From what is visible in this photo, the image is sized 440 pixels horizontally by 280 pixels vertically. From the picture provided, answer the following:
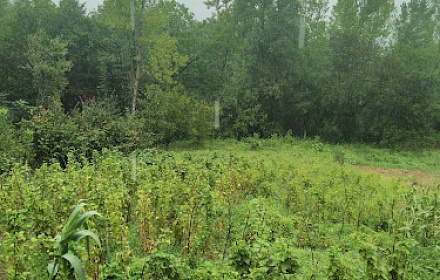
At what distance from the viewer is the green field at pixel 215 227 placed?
3074mm

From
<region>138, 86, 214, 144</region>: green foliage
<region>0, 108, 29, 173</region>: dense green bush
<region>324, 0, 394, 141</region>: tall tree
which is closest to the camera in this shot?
<region>0, 108, 29, 173</region>: dense green bush

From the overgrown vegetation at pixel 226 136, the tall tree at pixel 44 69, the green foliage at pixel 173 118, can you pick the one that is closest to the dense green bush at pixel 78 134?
the overgrown vegetation at pixel 226 136

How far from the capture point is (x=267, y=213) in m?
4.32

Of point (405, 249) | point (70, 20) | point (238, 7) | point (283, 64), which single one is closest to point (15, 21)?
point (70, 20)

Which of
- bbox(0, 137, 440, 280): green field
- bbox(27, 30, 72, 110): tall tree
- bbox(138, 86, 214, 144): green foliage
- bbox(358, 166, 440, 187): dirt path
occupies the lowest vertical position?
bbox(358, 166, 440, 187): dirt path

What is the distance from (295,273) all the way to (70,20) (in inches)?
955

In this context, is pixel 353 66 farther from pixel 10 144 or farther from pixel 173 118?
pixel 10 144

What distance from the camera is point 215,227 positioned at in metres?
4.82

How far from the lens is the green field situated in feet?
10.1

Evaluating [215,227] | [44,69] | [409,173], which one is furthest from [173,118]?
[215,227]

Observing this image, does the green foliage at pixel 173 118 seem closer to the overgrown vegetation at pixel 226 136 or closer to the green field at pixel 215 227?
the overgrown vegetation at pixel 226 136

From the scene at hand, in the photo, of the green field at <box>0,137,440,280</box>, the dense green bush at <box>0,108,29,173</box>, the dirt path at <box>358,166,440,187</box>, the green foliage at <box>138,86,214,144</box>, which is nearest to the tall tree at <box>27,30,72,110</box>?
the green foliage at <box>138,86,214,144</box>

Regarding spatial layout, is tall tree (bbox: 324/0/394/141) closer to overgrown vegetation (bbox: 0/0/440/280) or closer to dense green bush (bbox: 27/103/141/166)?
overgrown vegetation (bbox: 0/0/440/280)

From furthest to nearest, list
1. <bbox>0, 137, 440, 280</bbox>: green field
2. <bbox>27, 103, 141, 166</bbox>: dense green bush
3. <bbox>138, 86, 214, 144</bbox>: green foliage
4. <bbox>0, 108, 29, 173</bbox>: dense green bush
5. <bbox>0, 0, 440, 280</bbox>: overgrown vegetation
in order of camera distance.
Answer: <bbox>138, 86, 214, 144</bbox>: green foliage < <bbox>27, 103, 141, 166</bbox>: dense green bush < <bbox>0, 108, 29, 173</bbox>: dense green bush < <bbox>0, 0, 440, 280</bbox>: overgrown vegetation < <bbox>0, 137, 440, 280</bbox>: green field
